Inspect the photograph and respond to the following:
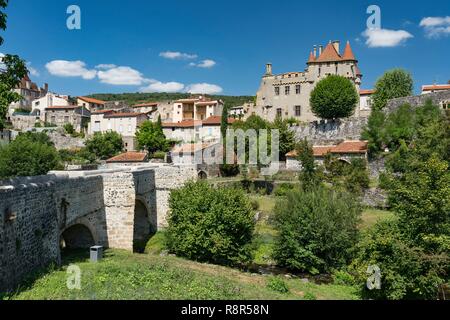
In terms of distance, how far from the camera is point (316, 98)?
51750 mm

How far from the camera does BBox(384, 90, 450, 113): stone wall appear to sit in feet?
139

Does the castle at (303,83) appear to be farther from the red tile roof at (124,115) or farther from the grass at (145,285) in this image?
the grass at (145,285)

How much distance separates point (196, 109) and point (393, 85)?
108 feet

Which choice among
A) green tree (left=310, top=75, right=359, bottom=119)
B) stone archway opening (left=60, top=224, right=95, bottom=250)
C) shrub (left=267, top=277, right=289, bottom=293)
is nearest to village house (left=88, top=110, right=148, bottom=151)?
green tree (left=310, top=75, right=359, bottom=119)

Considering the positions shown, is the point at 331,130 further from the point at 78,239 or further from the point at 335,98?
the point at 78,239

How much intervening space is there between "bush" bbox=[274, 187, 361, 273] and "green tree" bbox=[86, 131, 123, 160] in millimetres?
41722

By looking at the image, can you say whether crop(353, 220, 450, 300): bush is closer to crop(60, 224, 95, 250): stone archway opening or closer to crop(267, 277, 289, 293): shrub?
crop(267, 277, 289, 293): shrub

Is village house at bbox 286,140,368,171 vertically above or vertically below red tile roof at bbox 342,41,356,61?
below

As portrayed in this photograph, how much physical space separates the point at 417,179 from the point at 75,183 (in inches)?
561

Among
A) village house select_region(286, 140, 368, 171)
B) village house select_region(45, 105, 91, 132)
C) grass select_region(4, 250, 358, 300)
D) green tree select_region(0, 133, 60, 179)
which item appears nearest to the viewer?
grass select_region(4, 250, 358, 300)

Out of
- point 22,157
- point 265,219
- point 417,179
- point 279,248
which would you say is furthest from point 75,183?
point 22,157

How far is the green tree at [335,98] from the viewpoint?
5034 centimetres

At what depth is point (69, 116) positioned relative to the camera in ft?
255
